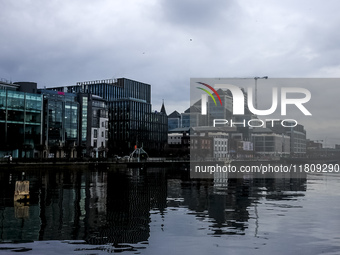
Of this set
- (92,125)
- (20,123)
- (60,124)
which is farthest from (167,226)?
(92,125)

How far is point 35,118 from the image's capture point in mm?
149625

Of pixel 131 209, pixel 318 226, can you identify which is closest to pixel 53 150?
pixel 131 209

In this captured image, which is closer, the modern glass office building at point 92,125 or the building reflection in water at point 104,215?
the building reflection in water at point 104,215

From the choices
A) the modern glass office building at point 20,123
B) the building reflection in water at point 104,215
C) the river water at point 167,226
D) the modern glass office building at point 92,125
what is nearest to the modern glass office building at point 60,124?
the modern glass office building at point 20,123

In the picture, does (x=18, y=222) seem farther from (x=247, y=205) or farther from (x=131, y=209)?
(x=247, y=205)

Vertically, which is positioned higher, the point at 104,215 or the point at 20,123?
the point at 20,123

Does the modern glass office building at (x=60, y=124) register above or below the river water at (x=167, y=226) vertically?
above

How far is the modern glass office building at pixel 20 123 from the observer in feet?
452

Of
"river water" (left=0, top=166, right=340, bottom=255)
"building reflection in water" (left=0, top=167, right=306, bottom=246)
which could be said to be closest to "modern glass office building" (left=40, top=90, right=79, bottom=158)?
"building reflection in water" (left=0, top=167, right=306, bottom=246)

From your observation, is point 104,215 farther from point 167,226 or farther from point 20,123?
point 20,123

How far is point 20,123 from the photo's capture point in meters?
143

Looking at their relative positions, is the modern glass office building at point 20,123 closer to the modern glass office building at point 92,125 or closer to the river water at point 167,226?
the modern glass office building at point 92,125

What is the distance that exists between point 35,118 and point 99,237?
130142 mm

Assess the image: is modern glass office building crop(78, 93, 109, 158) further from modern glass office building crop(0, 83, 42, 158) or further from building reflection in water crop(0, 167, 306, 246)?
building reflection in water crop(0, 167, 306, 246)
